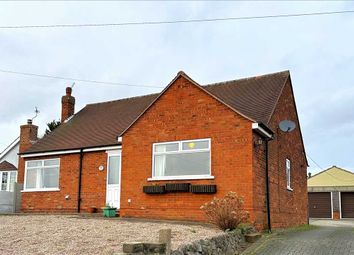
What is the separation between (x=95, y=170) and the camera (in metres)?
20.4

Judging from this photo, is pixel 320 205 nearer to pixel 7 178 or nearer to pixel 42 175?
pixel 7 178

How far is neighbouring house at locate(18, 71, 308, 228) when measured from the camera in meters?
15.1

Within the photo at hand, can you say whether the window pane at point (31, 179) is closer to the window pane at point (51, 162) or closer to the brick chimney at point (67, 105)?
the window pane at point (51, 162)

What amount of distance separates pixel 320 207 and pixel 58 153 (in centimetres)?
2623

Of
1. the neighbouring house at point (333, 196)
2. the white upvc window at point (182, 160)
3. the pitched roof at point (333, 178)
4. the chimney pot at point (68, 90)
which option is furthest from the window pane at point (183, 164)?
the pitched roof at point (333, 178)

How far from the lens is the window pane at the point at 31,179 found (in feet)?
73.5

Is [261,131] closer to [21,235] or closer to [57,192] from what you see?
[21,235]

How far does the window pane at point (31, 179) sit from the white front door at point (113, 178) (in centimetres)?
467

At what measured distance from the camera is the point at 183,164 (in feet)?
52.4

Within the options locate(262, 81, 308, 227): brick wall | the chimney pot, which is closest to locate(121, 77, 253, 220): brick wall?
locate(262, 81, 308, 227): brick wall

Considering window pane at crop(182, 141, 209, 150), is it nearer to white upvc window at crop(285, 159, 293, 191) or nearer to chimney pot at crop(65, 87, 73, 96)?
white upvc window at crop(285, 159, 293, 191)

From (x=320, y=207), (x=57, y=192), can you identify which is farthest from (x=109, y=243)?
(x=320, y=207)

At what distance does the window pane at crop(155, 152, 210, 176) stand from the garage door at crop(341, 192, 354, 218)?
27384mm

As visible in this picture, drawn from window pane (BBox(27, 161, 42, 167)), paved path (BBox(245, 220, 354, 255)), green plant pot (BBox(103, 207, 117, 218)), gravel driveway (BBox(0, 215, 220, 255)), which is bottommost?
paved path (BBox(245, 220, 354, 255))
